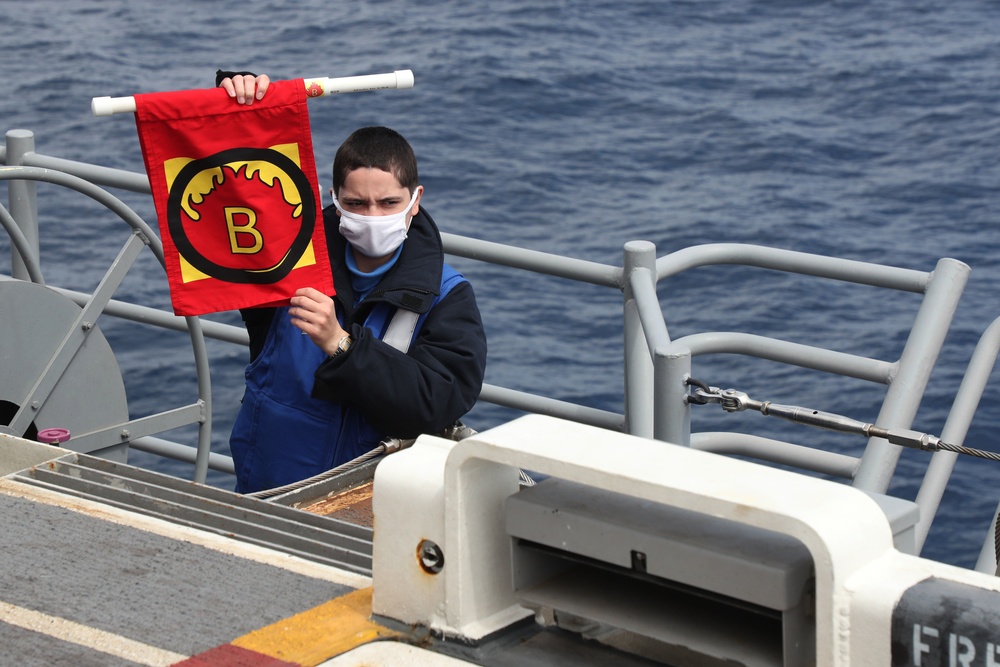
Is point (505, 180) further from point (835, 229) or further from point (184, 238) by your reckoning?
point (184, 238)

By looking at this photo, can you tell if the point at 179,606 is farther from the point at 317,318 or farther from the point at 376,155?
the point at 376,155

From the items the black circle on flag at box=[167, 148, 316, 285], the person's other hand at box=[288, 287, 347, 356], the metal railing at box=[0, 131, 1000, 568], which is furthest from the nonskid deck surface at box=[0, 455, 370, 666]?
the metal railing at box=[0, 131, 1000, 568]

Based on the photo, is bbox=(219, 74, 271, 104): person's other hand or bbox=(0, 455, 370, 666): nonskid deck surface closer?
bbox=(0, 455, 370, 666): nonskid deck surface

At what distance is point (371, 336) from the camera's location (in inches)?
152

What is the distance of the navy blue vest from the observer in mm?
4000

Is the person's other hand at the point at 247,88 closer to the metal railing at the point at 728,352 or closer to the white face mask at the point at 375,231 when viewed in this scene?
the white face mask at the point at 375,231

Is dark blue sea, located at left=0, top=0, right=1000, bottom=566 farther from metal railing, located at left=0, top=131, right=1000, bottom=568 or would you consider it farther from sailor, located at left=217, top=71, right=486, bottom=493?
sailor, located at left=217, top=71, right=486, bottom=493

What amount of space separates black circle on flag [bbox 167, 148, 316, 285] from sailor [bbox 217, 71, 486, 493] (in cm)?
10

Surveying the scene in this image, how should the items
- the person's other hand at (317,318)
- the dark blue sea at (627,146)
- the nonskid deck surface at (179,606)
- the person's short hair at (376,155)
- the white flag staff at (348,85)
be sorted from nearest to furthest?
1. the nonskid deck surface at (179,606)
2. the white flag staff at (348,85)
3. the person's other hand at (317,318)
4. the person's short hair at (376,155)
5. the dark blue sea at (627,146)

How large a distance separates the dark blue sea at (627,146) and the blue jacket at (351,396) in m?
7.84

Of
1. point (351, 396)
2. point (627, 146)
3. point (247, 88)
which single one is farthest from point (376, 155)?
point (627, 146)

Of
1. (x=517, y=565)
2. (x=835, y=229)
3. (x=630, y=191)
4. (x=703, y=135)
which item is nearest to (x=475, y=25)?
(x=703, y=135)

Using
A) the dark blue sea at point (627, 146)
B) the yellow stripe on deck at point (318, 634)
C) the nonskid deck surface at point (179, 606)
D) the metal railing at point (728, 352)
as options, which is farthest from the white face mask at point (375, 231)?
the dark blue sea at point (627, 146)

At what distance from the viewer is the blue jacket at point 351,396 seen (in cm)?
394
